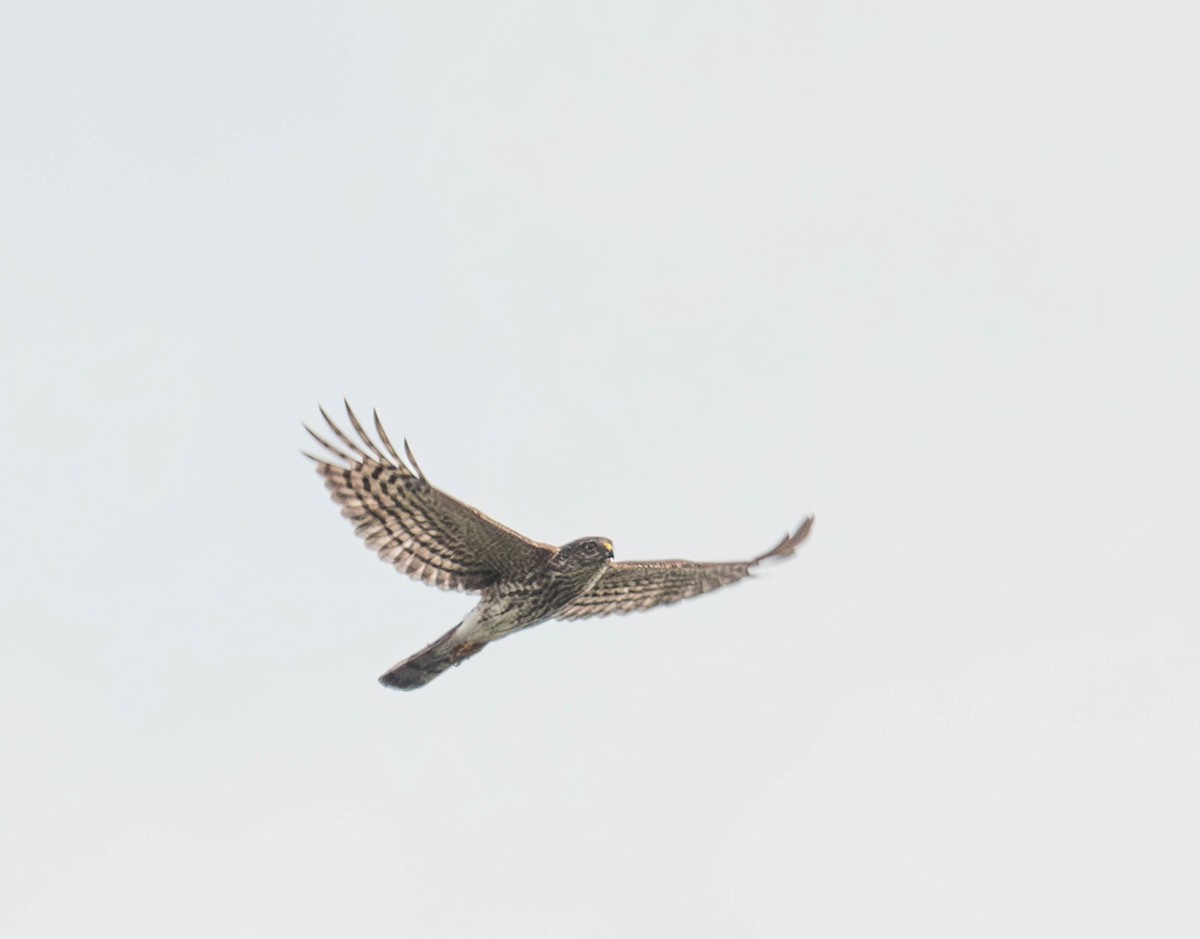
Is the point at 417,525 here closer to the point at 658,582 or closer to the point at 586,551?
the point at 586,551

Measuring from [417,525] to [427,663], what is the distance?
6.04 feet

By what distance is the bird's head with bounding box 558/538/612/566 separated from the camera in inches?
979

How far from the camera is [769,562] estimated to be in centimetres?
2686

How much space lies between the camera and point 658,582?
89.0 feet

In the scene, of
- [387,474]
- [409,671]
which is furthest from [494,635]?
[387,474]

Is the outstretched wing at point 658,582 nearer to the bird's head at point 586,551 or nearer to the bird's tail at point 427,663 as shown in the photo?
the bird's head at point 586,551

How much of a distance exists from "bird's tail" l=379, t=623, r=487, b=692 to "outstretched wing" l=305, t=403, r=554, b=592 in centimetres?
69

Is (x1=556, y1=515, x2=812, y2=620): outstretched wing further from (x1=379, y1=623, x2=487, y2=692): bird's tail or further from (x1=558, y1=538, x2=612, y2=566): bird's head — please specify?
(x1=379, y1=623, x2=487, y2=692): bird's tail

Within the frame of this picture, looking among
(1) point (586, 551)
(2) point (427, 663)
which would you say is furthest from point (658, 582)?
(2) point (427, 663)

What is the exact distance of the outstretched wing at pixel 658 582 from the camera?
87.2 feet

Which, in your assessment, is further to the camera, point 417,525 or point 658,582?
point 658,582

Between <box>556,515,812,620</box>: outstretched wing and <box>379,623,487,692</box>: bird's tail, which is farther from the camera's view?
<box>556,515,812,620</box>: outstretched wing

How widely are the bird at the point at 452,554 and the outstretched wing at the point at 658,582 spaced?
0.09 m

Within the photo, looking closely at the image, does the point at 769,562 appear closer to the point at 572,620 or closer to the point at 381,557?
the point at 572,620
